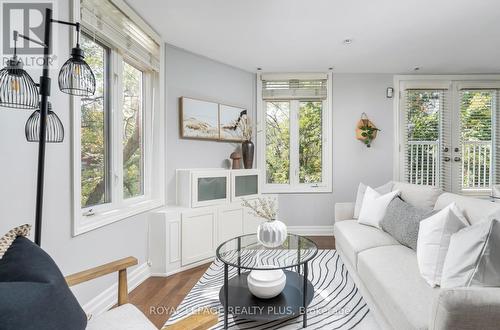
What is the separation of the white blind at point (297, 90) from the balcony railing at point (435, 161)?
1.60 m

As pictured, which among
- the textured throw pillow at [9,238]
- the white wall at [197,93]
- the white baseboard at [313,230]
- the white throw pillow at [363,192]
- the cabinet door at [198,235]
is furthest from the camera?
the white baseboard at [313,230]

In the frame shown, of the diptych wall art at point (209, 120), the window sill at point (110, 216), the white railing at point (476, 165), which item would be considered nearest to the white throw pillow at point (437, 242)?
the window sill at point (110, 216)

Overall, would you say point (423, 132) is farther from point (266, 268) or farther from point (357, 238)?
point (266, 268)

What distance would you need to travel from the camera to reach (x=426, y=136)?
4.04 meters

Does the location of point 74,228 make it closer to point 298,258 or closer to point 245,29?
point 298,258

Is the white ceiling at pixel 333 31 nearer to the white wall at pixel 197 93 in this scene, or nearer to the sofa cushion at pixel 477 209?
the white wall at pixel 197 93

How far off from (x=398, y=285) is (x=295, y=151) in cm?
269

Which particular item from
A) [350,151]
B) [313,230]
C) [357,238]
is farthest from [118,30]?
[313,230]

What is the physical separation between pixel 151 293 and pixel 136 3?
2484 millimetres

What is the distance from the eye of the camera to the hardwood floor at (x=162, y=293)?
2.01 meters

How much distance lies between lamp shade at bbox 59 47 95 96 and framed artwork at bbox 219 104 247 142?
217 cm

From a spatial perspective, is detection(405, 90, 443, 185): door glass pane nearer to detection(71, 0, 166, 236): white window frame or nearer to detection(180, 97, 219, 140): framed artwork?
detection(180, 97, 219, 140): framed artwork

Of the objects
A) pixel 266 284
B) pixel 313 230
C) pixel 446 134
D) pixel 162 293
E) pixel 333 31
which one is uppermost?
pixel 333 31

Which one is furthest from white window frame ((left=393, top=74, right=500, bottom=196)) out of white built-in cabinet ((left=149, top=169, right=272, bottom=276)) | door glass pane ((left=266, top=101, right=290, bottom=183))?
white built-in cabinet ((left=149, top=169, right=272, bottom=276))
